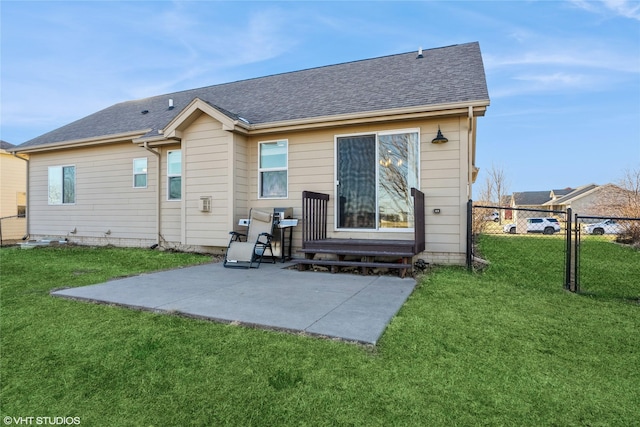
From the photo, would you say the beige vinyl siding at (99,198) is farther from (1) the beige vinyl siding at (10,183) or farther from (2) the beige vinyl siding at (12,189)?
(1) the beige vinyl siding at (10,183)

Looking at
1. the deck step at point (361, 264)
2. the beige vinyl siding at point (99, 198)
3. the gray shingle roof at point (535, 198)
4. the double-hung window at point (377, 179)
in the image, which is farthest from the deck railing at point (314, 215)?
the gray shingle roof at point (535, 198)

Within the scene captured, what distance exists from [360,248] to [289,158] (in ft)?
8.52

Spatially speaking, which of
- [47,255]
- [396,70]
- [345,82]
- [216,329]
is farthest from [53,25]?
[216,329]

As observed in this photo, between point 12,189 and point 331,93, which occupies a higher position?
point 331,93

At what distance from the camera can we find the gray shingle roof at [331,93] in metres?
Result: 6.09

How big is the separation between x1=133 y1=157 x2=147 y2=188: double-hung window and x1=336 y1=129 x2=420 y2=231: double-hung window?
5.36 metres

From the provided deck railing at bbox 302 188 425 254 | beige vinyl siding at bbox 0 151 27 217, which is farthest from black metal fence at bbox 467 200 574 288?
beige vinyl siding at bbox 0 151 27 217

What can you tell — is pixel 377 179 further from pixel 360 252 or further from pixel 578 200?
pixel 578 200

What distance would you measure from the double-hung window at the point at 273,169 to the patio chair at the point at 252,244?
0.78 metres

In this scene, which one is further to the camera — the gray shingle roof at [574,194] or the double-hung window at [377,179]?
the gray shingle roof at [574,194]

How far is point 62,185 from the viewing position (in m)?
9.89

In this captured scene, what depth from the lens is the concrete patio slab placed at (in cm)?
279

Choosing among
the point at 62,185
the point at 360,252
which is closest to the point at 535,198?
the point at 360,252

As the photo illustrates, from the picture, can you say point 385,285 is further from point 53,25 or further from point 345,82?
point 53,25
